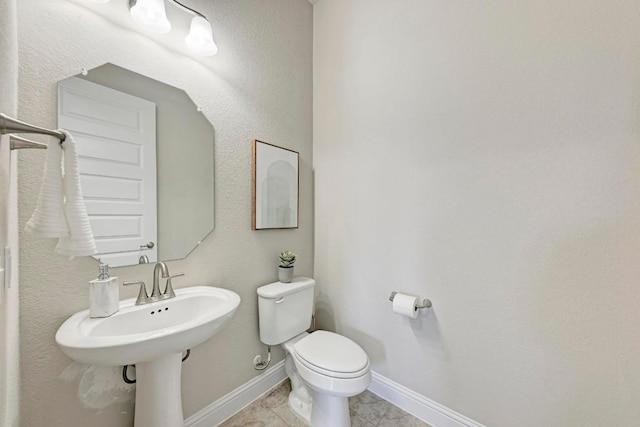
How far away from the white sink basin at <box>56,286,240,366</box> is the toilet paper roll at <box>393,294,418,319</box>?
87cm

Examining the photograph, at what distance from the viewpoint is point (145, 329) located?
1.02 metres

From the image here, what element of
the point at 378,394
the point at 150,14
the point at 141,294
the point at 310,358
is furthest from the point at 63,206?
the point at 378,394

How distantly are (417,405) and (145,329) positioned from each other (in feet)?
4.93

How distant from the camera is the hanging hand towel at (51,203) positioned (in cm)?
63

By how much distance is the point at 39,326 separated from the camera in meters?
0.85

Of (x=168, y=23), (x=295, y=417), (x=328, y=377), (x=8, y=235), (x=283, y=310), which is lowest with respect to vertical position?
(x=295, y=417)

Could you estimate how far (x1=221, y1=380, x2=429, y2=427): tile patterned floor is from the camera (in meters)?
1.36

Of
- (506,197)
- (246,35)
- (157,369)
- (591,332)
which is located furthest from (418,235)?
(246,35)

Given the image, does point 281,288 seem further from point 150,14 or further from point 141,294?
point 150,14

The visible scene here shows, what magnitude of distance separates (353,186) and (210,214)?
0.92m

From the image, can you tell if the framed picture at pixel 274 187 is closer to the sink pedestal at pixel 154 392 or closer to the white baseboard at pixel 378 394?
the sink pedestal at pixel 154 392

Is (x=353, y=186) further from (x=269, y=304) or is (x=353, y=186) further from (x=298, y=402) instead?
(x=298, y=402)

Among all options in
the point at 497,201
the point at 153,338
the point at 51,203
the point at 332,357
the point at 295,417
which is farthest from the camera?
the point at 295,417

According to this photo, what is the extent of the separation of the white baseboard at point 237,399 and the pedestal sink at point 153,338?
0.87 feet
